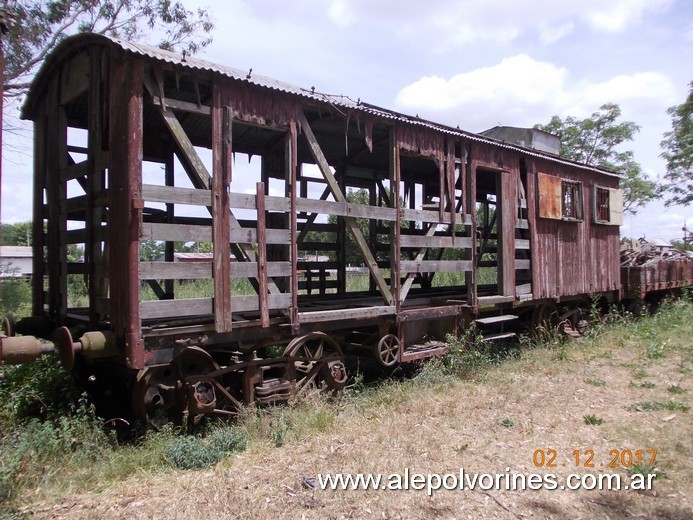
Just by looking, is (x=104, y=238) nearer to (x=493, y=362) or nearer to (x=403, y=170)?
(x=493, y=362)

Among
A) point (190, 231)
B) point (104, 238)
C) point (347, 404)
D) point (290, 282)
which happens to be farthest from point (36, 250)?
point (347, 404)

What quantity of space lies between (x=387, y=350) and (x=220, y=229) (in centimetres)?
327

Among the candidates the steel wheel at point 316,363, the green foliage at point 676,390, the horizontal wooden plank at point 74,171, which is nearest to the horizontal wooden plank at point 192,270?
the steel wheel at point 316,363

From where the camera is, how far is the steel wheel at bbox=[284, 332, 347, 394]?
20.8 feet

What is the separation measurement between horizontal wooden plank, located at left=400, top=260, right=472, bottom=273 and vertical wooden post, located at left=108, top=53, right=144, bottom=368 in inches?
158

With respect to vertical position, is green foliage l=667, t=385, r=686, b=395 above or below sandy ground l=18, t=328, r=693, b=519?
above

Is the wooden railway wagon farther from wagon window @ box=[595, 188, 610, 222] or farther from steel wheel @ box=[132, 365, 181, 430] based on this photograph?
wagon window @ box=[595, 188, 610, 222]

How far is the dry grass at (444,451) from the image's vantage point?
3.99 metres

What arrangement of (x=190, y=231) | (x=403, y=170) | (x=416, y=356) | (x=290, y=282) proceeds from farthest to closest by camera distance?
(x=403, y=170) < (x=416, y=356) < (x=290, y=282) < (x=190, y=231)

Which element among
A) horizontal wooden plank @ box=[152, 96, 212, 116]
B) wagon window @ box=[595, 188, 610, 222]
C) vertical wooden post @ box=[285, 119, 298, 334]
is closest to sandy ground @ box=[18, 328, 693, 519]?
vertical wooden post @ box=[285, 119, 298, 334]

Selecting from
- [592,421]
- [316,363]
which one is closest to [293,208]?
[316,363]

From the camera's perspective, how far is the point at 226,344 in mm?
5938

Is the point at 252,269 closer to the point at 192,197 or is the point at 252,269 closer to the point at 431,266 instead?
the point at 192,197

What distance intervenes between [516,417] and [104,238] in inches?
214
